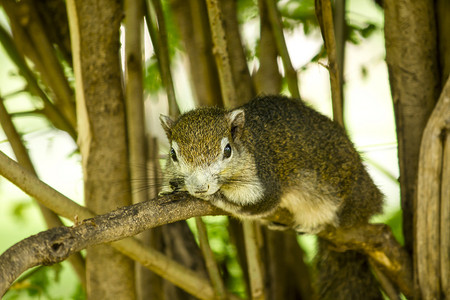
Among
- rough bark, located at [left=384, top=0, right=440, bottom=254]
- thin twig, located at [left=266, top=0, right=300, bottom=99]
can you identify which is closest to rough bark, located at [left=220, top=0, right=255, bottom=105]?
thin twig, located at [left=266, top=0, right=300, bottom=99]

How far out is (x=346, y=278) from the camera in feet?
8.58

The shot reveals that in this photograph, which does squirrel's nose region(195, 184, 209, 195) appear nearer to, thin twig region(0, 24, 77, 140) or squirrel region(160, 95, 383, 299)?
squirrel region(160, 95, 383, 299)

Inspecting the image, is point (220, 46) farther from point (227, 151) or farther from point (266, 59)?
point (266, 59)

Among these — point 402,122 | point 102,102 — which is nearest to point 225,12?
point 102,102

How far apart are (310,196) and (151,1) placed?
1173 millimetres

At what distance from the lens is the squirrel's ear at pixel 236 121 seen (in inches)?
79.2

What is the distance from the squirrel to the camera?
6.28 ft

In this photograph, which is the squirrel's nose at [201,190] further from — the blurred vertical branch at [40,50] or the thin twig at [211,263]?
the blurred vertical branch at [40,50]

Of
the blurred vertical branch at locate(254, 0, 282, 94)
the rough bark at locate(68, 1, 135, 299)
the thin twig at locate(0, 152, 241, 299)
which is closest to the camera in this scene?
the thin twig at locate(0, 152, 241, 299)

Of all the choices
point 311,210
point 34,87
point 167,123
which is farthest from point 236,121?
point 34,87

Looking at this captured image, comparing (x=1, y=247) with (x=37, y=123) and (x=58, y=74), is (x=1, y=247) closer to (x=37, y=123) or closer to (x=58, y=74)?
(x=37, y=123)

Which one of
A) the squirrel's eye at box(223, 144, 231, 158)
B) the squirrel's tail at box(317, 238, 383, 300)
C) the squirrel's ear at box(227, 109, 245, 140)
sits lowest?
the squirrel's tail at box(317, 238, 383, 300)

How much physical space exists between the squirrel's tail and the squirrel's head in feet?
2.93

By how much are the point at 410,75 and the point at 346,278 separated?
980mm
